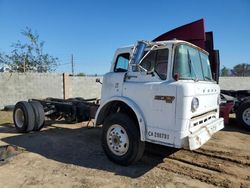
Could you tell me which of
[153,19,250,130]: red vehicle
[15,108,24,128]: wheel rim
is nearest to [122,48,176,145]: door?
[153,19,250,130]: red vehicle

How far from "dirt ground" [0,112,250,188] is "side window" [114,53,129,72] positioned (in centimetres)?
192

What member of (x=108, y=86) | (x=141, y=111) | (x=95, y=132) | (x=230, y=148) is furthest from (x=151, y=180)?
(x=95, y=132)

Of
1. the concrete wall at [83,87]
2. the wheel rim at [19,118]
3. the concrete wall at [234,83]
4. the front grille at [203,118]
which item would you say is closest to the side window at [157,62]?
the front grille at [203,118]

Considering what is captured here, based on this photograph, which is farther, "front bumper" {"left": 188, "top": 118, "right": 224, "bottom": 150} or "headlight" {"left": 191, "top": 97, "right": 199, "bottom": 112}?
"headlight" {"left": 191, "top": 97, "right": 199, "bottom": 112}

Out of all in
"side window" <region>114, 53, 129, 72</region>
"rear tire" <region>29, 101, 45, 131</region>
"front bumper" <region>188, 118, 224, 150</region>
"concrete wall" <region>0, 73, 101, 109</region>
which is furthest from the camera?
"concrete wall" <region>0, 73, 101, 109</region>

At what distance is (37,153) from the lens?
20.2 feet

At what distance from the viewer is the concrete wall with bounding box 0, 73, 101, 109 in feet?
42.3

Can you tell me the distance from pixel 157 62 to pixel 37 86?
10.0 m

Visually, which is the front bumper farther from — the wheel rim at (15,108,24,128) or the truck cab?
the wheel rim at (15,108,24,128)

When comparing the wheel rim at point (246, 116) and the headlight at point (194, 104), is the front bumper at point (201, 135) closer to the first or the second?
the headlight at point (194, 104)

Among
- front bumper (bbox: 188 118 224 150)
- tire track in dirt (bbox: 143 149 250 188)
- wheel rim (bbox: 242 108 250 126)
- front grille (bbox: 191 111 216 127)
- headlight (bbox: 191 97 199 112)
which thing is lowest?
tire track in dirt (bbox: 143 149 250 188)

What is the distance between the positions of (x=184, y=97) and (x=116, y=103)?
174cm

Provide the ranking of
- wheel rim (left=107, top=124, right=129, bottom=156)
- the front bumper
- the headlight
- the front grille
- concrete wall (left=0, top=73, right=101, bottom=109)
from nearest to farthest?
the front bumper
the headlight
the front grille
wheel rim (left=107, top=124, right=129, bottom=156)
concrete wall (left=0, top=73, right=101, bottom=109)

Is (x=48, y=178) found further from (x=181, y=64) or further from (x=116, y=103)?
(x=181, y=64)
